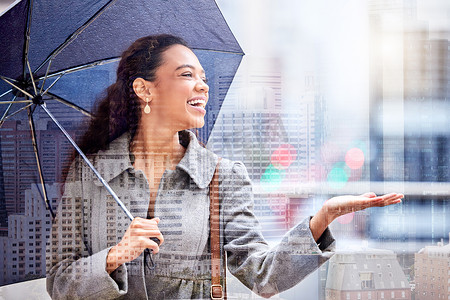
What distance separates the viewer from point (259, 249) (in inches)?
76.0

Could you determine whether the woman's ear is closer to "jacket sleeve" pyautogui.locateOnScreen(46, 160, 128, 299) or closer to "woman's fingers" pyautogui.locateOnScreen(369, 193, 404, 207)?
"jacket sleeve" pyautogui.locateOnScreen(46, 160, 128, 299)

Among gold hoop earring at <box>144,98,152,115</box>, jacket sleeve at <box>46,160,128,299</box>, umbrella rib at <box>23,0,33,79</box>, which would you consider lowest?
jacket sleeve at <box>46,160,128,299</box>

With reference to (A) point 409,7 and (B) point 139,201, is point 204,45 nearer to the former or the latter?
(B) point 139,201

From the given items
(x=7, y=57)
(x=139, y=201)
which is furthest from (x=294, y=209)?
(x=7, y=57)

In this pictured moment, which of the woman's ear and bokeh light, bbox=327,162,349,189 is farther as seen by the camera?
bokeh light, bbox=327,162,349,189

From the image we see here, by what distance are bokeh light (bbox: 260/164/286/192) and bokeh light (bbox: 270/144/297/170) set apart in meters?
Answer: 0.03

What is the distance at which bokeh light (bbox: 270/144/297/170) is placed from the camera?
209cm

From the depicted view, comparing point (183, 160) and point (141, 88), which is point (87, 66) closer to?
point (141, 88)

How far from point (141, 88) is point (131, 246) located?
0.77 metres

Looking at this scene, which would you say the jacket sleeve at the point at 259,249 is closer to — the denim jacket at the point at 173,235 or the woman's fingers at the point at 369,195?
the denim jacket at the point at 173,235

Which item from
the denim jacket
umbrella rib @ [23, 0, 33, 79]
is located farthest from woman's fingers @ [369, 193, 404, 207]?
umbrella rib @ [23, 0, 33, 79]

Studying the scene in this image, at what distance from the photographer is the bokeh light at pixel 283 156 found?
2.09m

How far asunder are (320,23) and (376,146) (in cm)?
70

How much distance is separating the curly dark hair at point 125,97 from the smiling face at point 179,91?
44 millimetres
